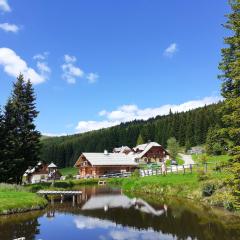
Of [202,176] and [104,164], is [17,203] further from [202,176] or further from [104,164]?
[104,164]

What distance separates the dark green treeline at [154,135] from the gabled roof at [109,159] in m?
38.8

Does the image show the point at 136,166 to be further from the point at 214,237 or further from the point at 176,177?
the point at 214,237

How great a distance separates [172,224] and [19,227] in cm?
1075

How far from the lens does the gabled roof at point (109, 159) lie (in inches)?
3465

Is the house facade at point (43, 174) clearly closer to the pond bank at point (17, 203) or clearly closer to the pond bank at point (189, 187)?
the pond bank at point (189, 187)

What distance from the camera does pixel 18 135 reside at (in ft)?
157

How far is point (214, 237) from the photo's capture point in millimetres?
20672

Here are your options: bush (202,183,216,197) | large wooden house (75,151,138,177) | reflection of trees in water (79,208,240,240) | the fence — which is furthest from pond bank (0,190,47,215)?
large wooden house (75,151,138,177)

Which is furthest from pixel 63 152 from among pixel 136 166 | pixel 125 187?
pixel 125 187

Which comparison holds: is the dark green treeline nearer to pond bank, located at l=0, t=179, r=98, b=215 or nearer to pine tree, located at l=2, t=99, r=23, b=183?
pine tree, located at l=2, t=99, r=23, b=183

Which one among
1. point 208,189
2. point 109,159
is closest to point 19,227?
point 208,189

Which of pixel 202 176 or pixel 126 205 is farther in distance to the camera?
→ pixel 202 176

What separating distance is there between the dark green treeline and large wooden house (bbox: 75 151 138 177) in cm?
3707

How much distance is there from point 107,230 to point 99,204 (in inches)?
562
